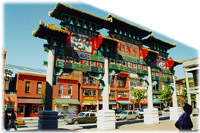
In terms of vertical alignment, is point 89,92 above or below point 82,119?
above

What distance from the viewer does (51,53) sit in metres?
10.6

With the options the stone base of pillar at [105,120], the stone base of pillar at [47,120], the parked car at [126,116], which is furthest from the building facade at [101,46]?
the parked car at [126,116]

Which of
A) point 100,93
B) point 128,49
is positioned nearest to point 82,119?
point 128,49

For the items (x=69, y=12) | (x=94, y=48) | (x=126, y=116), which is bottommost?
(x=126, y=116)

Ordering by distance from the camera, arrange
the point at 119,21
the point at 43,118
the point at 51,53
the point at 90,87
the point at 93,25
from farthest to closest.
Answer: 1. the point at 90,87
2. the point at 119,21
3. the point at 93,25
4. the point at 51,53
5. the point at 43,118

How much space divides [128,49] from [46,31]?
7.26m

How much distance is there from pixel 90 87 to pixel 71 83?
13.2ft

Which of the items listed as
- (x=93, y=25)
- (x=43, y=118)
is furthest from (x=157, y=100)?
(x=43, y=118)

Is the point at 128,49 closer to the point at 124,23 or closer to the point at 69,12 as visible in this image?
the point at 124,23

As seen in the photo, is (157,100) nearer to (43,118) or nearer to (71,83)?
(71,83)

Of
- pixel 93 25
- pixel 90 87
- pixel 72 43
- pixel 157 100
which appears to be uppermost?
pixel 93 25

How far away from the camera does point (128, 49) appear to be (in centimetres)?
1497

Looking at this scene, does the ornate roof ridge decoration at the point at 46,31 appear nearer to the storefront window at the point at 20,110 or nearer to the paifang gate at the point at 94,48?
the paifang gate at the point at 94,48

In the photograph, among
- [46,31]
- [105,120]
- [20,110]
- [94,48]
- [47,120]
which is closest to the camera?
[47,120]
